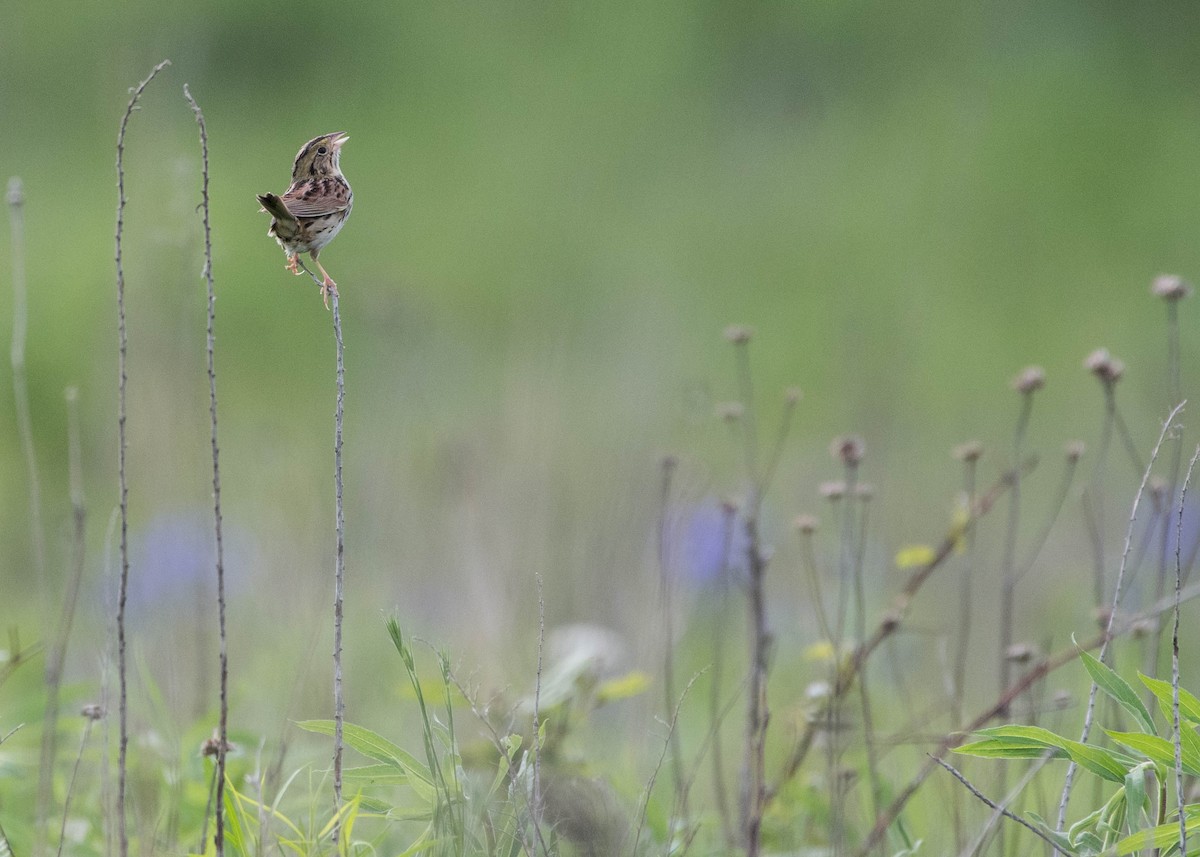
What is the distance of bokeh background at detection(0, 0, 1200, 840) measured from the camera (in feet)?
13.4

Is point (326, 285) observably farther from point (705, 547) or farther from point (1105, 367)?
point (705, 547)

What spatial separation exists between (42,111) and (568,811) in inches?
262

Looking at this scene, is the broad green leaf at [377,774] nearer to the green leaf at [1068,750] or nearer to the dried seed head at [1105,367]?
the green leaf at [1068,750]

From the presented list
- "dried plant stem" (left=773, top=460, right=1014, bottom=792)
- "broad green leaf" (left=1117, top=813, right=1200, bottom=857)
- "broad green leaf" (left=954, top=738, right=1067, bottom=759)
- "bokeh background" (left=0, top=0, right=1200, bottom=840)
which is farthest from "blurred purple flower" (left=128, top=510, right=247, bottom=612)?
"broad green leaf" (left=1117, top=813, right=1200, bottom=857)

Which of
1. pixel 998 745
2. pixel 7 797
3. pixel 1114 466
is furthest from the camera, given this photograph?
pixel 1114 466

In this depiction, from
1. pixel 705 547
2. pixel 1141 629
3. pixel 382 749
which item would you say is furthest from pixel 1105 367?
pixel 705 547

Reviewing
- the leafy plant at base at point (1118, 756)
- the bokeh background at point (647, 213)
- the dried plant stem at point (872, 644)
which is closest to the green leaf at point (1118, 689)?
the leafy plant at base at point (1118, 756)

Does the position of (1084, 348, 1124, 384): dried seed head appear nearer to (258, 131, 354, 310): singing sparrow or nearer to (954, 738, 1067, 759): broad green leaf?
(954, 738, 1067, 759): broad green leaf

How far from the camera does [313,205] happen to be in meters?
0.81

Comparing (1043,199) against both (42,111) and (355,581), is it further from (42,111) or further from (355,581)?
(42,111)

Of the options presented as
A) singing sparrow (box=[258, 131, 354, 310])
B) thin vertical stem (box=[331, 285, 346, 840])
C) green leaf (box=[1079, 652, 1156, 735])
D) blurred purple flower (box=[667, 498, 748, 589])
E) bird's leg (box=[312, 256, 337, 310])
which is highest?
singing sparrow (box=[258, 131, 354, 310])

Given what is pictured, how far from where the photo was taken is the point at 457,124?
6.87 meters

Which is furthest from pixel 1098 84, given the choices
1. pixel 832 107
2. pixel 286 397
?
pixel 286 397

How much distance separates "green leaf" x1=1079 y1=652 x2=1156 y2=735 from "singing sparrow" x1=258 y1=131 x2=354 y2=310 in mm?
597
